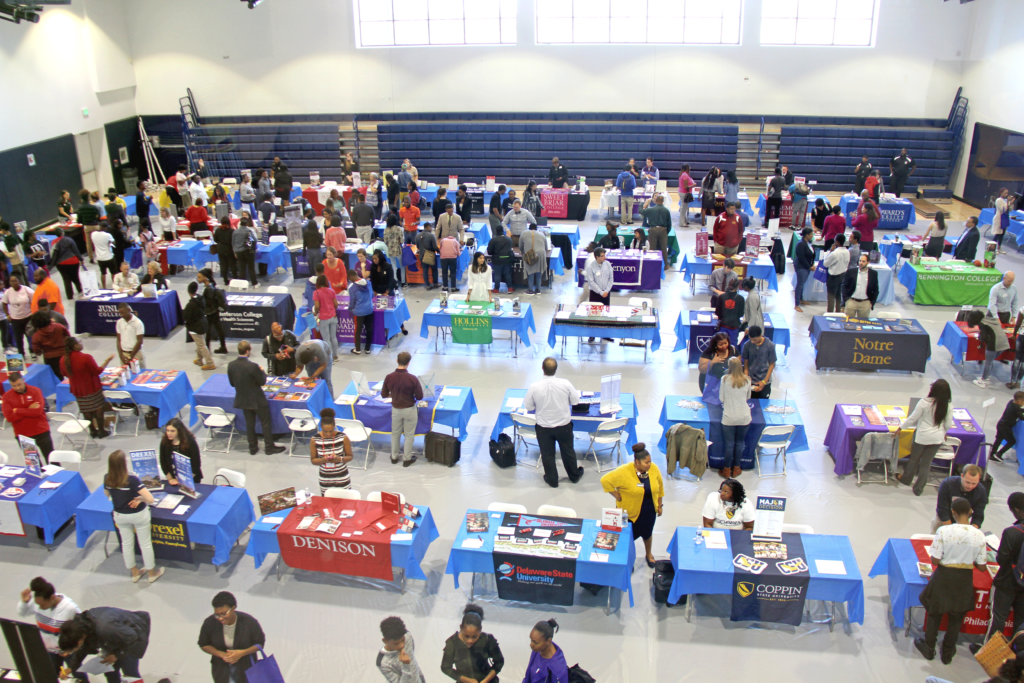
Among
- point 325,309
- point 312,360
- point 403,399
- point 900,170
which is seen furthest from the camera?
point 900,170

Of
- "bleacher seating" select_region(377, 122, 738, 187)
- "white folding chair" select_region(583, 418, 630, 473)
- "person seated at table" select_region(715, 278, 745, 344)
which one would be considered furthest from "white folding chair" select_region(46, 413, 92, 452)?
"bleacher seating" select_region(377, 122, 738, 187)

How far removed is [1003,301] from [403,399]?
334 inches

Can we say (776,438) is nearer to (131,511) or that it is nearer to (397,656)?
(397,656)

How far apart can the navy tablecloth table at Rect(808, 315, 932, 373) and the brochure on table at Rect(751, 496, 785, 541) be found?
17.0 ft

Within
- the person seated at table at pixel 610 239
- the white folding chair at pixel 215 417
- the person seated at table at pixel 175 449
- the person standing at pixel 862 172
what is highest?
the person standing at pixel 862 172

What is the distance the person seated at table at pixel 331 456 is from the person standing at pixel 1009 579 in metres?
5.64

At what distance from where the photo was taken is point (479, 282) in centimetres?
1210

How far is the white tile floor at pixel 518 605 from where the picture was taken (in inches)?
245

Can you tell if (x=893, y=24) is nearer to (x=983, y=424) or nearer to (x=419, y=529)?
(x=983, y=424)

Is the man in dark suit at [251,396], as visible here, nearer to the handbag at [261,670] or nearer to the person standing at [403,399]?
the person standing at [403,399]

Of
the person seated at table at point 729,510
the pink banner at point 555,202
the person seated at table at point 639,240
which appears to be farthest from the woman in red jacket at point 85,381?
the pink banner at point 555,202

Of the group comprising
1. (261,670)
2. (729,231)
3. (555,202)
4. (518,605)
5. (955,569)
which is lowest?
(518,605)

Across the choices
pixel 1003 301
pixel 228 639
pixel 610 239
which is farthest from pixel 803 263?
pixel 228 639

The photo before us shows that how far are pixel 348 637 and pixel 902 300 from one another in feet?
39.4
